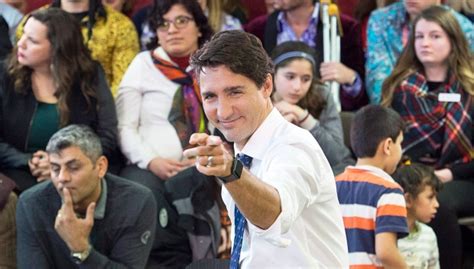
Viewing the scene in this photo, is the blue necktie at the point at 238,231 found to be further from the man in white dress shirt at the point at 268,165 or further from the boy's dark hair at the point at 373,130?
the boy's dark hair at the point at 373,130

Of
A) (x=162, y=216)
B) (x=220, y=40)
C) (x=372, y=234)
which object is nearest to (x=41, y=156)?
(x=162, y=216)

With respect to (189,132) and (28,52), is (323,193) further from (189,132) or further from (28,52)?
(28,52)

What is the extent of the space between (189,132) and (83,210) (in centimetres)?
79

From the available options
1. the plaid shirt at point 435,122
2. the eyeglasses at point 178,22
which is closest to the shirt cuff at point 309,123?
the plaid shirt at point 435,122

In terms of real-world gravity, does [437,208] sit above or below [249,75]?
below

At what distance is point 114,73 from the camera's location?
213 inches

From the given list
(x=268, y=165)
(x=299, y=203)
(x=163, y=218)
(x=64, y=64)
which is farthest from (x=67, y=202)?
Answer: (x=299, y=203)

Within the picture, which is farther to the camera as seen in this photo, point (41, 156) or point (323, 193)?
point (41, 156)

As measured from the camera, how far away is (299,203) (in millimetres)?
2473

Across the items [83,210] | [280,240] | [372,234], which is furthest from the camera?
[83,210]

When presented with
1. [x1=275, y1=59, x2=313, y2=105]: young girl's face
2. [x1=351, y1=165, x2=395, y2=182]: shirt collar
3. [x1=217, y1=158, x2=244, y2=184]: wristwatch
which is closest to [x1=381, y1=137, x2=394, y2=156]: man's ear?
[x1=351, y1=165, x2=395, y2=182]: shirt collar

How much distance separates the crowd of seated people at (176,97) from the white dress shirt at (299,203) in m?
1.98

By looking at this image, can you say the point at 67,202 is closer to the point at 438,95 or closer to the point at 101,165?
the point at 101,165

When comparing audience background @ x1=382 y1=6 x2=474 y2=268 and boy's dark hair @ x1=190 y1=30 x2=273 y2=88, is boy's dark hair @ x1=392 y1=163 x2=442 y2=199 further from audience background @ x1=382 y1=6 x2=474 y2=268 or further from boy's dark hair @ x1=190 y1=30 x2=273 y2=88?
boy's dark hair @ x1=190 y1=30 x2=273 y2=88
